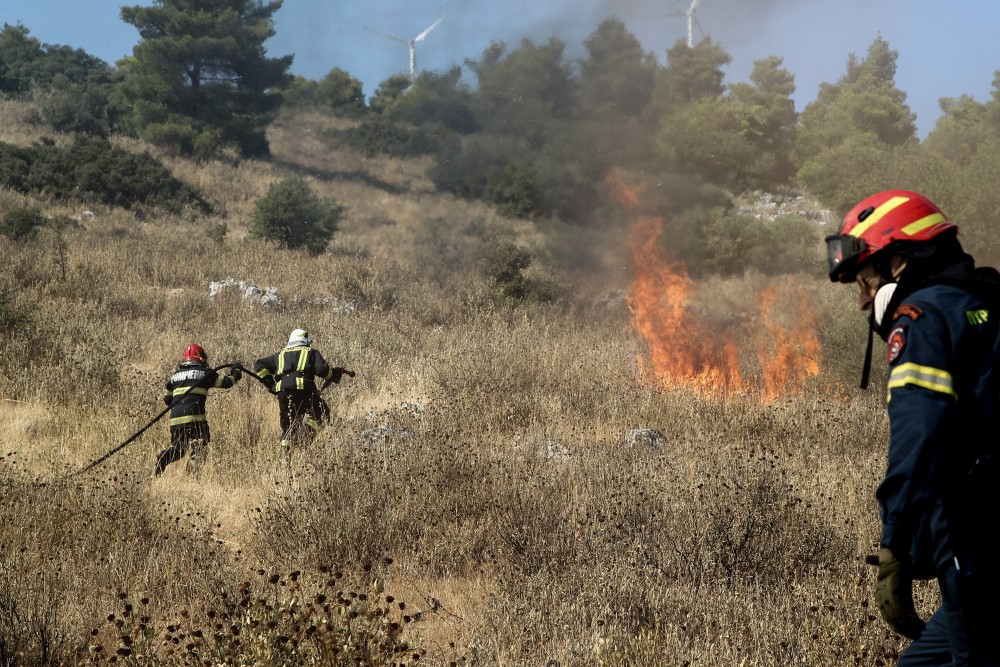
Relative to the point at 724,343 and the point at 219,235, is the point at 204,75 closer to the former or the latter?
the point at 219,235

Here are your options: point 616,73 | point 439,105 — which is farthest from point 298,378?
point 439,105

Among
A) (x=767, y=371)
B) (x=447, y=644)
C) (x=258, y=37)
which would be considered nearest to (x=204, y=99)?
(x=258, y=37)

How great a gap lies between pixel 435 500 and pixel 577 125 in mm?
19924

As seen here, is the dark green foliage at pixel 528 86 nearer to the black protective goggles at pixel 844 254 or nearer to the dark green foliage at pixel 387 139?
the dark green foliage at pixel 387 139

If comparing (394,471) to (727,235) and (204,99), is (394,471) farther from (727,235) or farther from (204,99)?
(204,99)

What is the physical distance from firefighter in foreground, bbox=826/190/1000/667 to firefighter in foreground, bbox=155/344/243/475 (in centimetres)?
611

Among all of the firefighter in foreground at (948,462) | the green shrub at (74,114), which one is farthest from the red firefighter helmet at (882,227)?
the green shrub at (74,114)

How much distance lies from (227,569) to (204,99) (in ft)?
97.4

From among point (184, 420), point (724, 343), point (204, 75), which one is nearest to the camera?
point (184, 420)

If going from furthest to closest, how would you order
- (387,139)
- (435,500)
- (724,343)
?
(387,139), (724,343), (435,500)

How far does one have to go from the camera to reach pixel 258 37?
31484 mm

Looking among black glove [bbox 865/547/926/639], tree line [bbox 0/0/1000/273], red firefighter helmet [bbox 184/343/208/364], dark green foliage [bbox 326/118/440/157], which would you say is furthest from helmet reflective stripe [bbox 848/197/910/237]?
dark green foliage [bbox 326/118/440/157]

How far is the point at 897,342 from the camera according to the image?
2.23 meters

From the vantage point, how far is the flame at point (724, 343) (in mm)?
10155
